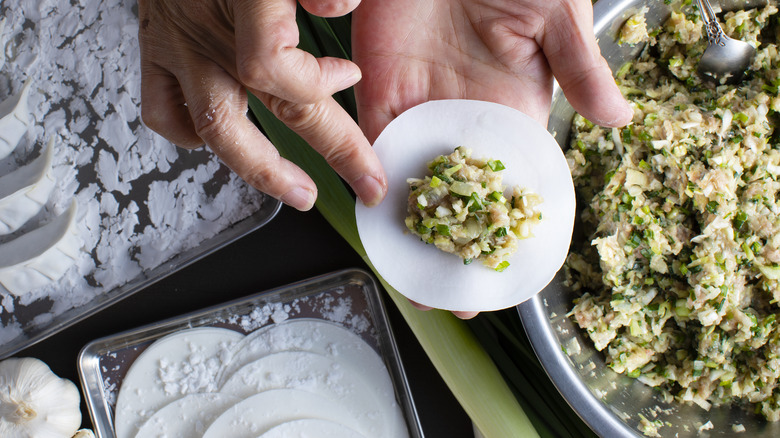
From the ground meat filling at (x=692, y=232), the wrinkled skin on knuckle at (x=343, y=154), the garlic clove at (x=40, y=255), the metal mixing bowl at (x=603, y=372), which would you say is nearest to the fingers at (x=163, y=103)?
the wrinkled skin on knuckle at (x=343, y=154)

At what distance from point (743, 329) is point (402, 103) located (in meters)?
1.12

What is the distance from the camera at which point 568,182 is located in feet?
4.75

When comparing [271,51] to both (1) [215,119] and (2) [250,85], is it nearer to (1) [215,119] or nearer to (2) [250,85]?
(2) [250,85]

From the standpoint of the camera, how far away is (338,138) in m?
1.24

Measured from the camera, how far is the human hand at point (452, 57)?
4.83 feet

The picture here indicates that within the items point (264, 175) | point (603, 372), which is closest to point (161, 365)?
point (264, 175)

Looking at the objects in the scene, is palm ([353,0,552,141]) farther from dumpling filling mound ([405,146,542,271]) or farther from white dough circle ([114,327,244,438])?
white dough circle ([114,327,244,438])

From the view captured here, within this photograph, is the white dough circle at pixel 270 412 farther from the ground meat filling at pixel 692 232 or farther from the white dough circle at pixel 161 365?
the ground meat filling at pixel 692 232

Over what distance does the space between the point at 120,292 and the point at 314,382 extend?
77 centimetres

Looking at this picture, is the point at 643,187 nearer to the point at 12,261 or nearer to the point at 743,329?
the point at 743,329

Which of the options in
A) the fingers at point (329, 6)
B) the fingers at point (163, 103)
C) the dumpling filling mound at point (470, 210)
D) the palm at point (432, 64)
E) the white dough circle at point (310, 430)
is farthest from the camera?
the white dough circle at point (310, 430)

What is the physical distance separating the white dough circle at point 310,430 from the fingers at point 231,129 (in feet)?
3.32

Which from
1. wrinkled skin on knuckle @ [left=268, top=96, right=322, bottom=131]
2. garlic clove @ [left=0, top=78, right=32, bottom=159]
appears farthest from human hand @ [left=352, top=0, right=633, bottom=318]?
garlic clove @ [left=0, top=78, right=32, bottom=159]

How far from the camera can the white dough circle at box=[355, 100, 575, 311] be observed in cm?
143
